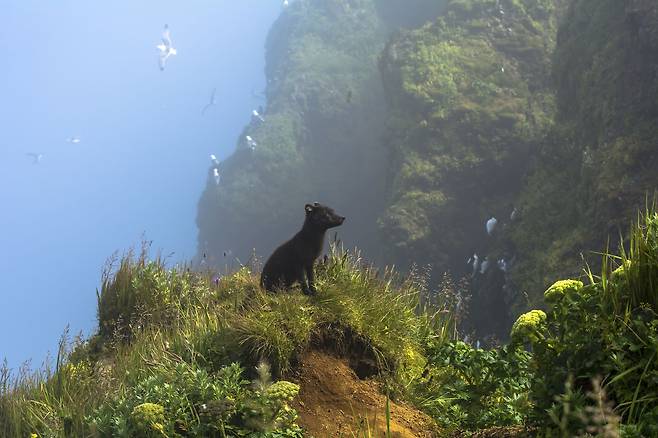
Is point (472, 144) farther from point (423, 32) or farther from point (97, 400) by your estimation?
point (97, 400)

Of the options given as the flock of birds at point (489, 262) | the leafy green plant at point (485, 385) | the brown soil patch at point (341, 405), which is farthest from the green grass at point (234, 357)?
the flock of birds at point (489, 262)

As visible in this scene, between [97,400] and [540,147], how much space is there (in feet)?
75.0

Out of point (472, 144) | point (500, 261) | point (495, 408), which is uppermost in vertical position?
point (472, 144)

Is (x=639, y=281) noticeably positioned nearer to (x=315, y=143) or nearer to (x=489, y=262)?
(x=489, y=262)

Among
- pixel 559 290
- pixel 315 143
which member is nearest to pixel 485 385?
pixel 559 290

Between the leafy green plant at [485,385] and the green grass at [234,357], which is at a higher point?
the green grass at [234,357]

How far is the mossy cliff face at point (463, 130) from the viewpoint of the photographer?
30281 millimetres

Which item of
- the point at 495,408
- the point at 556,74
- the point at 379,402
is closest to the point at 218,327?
the point at 379,402

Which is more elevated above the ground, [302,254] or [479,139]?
[479,139]

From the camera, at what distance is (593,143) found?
20891 mm

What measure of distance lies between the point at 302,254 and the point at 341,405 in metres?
1.73

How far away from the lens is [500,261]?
22.6 m

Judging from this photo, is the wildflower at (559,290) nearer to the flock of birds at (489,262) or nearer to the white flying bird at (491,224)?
the flock of birds at (489,262)

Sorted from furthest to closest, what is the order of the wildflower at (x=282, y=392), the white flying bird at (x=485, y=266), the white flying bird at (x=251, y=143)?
the white flying bird at (x=251, y=143)
the white flying bird at (x=485, y=266)
the wildflower at (x=282, y=392)
